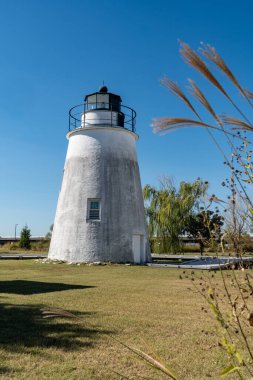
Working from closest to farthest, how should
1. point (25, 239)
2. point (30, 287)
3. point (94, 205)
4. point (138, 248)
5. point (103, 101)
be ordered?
point (30, 287)
point (94, 205)
point (138, 248)
point (103, 101)
point (25, 239)

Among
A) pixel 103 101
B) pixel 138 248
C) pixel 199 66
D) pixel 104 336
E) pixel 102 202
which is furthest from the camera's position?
pixel 103 101

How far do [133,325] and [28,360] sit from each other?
7.65ft

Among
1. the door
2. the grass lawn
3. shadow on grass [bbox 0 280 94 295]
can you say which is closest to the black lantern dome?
the door

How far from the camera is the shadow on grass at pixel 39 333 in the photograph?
541cm

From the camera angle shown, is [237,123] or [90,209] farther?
[90,209]

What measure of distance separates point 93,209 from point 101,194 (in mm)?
957

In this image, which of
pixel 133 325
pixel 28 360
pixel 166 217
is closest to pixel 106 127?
pixel 166 217

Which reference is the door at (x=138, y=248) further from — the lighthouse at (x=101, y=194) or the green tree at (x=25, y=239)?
the green tree at (x=25, y=239)

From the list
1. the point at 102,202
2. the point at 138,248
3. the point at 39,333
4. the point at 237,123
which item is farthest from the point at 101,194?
the point at 237,123

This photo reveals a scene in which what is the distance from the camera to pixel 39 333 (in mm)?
6043

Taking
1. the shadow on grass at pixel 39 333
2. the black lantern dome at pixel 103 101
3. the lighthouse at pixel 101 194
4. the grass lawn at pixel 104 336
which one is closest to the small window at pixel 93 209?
the lighthouse at pixel 101 194

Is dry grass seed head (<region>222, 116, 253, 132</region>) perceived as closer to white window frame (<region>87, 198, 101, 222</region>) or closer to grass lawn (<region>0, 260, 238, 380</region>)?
grass lawn (<region>0, 260, 238, 380</region>)

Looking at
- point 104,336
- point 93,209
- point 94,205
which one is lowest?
point 104,336

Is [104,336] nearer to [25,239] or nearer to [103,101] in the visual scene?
[103,101]
